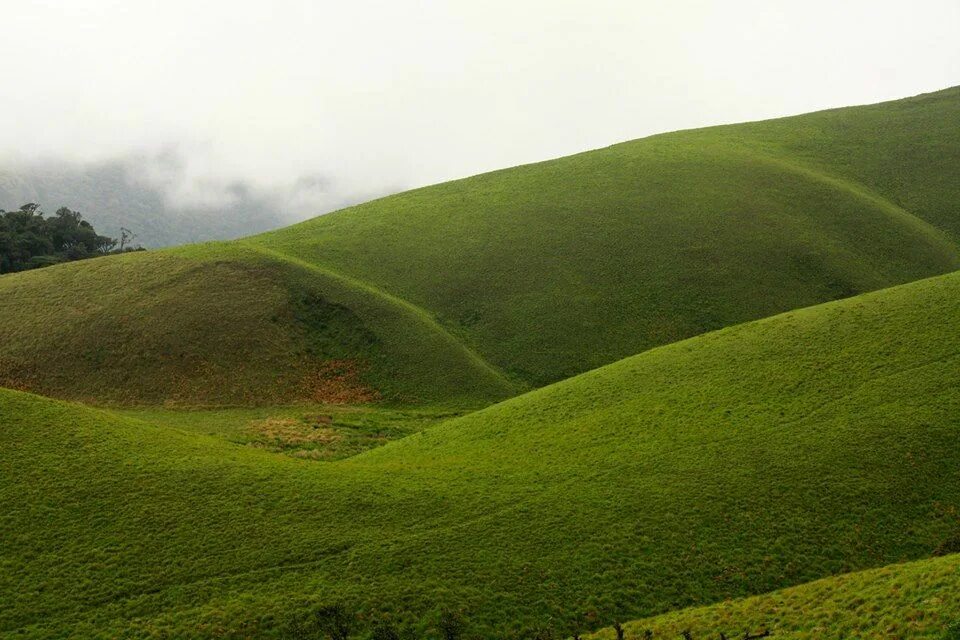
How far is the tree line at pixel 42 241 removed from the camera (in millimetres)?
111875

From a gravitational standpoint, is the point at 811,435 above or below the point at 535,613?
above

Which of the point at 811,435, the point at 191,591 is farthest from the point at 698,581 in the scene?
the point at 191,591

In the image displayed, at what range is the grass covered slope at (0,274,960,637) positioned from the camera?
27.9m

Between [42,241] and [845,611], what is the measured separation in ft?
415

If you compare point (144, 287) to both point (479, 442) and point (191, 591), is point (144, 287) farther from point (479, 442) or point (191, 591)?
point (191, 591)

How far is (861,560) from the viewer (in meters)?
28.9

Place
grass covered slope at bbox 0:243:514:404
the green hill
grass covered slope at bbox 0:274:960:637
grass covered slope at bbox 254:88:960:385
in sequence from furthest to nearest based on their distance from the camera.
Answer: grass covered slope at bbox 254:88:960:385, the green hill, grass covered slope at bbox 0:243:514:404, grass covered slope at bbox 0:274:960:637

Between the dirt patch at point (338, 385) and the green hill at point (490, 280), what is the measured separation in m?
0.27

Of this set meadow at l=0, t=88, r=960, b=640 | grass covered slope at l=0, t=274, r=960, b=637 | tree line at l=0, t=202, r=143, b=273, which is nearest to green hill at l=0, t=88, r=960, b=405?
meadow at l=0, t=88, r=960, b=640

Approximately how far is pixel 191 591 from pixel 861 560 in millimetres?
24951

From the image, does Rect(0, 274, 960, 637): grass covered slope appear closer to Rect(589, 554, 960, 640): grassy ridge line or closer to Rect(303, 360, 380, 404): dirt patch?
Rect(589, 554, 960, 640): grassy ridge line

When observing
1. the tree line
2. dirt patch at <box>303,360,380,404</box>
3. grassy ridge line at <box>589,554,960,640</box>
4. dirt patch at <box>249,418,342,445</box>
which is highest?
the tree line

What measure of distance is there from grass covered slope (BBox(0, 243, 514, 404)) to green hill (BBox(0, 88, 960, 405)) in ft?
0.57

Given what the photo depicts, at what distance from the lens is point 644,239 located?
8556 cm
